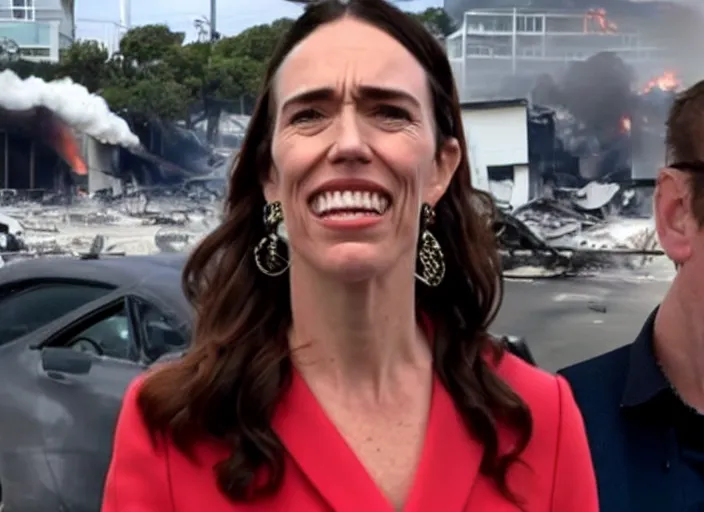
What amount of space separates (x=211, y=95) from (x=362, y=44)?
6.51 ft

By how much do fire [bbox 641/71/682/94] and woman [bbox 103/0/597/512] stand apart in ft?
5.51

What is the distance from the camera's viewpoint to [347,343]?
1.15 metres

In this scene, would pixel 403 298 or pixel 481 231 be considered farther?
pixel 481 231

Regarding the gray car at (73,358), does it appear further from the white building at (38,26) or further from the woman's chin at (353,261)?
the woman's chin at (353,261)

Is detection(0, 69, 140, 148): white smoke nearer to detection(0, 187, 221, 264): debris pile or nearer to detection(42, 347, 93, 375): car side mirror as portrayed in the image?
detection(0, 187, 221, 264): debris pile

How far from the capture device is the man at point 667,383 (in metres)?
1.43

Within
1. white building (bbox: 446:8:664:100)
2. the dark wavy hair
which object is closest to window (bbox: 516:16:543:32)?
white building (bbox: 446:8:664:100)

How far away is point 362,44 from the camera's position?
43.5 inches

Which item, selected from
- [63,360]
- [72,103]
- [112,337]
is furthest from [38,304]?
[72,103]

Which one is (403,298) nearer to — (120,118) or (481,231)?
(481,231)

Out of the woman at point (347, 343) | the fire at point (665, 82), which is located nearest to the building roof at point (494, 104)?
the fire at point (665, 82)

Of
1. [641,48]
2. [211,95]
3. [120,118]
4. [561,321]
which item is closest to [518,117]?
[641,48]

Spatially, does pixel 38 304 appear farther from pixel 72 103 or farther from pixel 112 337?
pixel 72 103

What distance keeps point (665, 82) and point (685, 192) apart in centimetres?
134
